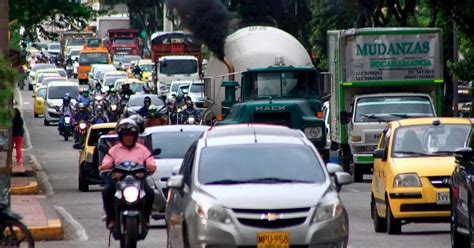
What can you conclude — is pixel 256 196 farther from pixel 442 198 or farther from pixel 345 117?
pixel 345 117

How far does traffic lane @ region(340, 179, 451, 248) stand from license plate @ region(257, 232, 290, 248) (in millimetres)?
4507

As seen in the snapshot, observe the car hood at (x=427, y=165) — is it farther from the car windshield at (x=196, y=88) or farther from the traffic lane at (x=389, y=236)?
the car windshield at (x=196, y=88)

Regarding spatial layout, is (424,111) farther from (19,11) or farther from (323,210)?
(323,210)

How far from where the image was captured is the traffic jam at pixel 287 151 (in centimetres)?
1502

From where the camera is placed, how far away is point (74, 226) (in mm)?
23250

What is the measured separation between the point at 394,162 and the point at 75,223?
558 cm

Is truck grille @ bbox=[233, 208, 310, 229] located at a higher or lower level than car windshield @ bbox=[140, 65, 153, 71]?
lower

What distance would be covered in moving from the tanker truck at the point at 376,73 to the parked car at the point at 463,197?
650 inches

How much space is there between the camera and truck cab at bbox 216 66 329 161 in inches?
1252

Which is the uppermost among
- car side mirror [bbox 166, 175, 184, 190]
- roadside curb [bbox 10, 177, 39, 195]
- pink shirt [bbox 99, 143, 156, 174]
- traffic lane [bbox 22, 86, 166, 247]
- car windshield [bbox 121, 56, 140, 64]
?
car windshield [bbox 121, 56, 140, 64]

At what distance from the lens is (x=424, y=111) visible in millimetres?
33469

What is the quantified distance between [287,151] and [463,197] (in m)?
2.32

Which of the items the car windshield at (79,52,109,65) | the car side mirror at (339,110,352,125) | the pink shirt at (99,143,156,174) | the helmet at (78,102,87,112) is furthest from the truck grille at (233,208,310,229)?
the car windshield at (79,52,109,65)

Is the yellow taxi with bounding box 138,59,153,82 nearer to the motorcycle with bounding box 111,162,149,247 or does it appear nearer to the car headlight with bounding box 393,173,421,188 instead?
the car headlight with bounding box 393,173,421,188
